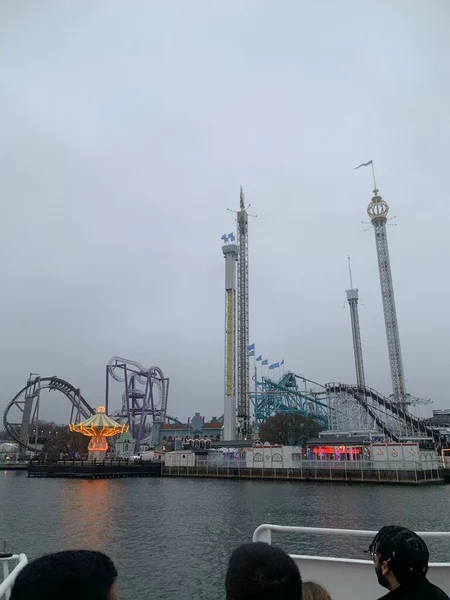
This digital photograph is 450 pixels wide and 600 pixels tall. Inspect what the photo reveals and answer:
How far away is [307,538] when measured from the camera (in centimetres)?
1812

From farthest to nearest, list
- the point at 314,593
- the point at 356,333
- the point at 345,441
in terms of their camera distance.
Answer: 1. the point at 356,333
2. the point at 345,441
3. the point at 314,593

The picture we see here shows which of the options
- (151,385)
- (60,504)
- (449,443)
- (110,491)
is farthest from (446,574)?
(151,385)

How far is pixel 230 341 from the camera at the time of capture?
76.6 m

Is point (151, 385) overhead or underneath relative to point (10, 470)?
overhead

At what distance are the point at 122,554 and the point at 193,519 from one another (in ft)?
25.2

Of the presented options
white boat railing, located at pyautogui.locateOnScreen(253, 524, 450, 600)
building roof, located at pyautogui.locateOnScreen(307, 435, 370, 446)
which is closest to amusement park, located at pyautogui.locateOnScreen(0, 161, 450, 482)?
building roof, located at pyautogui.locateOnScreen(307, 435, 370, 446)

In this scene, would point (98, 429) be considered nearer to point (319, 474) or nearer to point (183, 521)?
point (319, 474)

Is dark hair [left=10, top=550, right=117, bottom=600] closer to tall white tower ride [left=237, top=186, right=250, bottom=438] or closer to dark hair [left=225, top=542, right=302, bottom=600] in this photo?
dark hair [left=225, top=542, right=302, bottom=600]

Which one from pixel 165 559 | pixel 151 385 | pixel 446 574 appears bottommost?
pixel 165 559

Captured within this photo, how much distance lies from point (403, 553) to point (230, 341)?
2916 inches

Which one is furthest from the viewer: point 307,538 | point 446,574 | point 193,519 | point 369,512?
point 369,512

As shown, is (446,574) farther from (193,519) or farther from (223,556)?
(193,519)

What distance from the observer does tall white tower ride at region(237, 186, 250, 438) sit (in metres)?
76.2

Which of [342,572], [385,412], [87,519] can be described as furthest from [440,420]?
[342,572]
